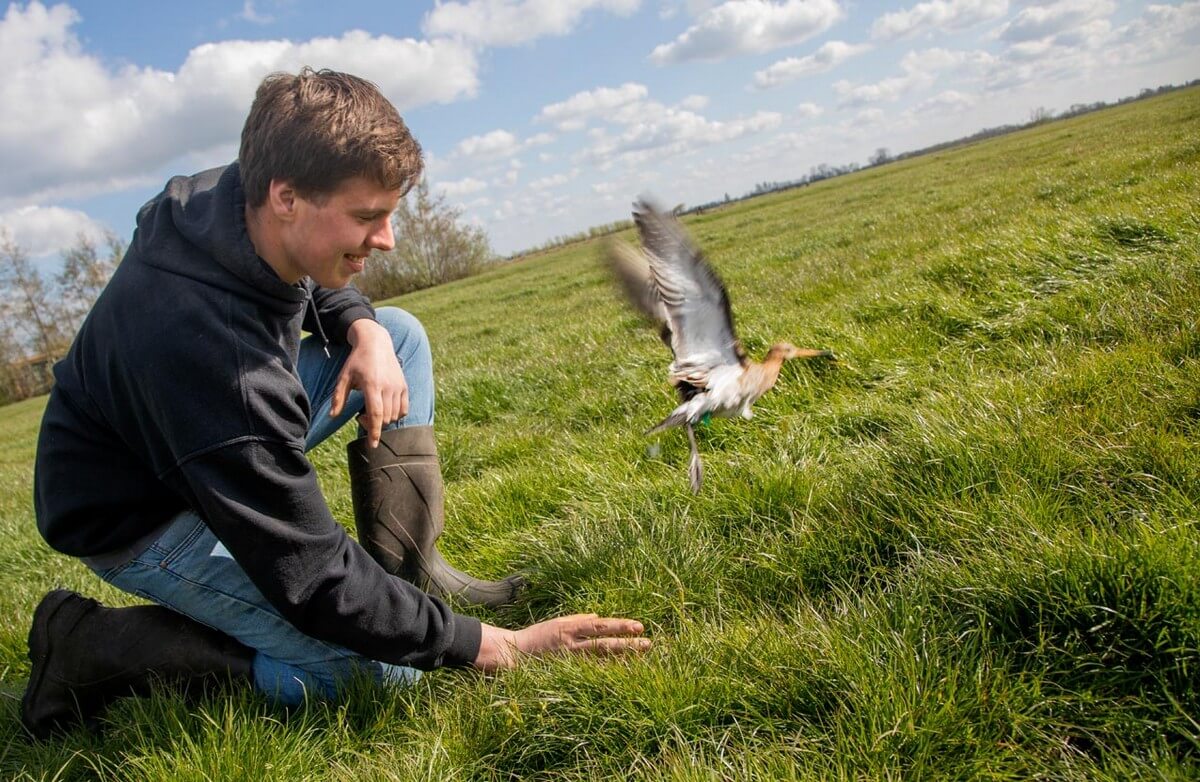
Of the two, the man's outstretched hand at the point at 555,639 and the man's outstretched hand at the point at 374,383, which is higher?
the man's outstretched hand at the point at 374,383

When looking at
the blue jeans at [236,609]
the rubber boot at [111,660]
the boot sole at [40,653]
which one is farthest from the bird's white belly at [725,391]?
the boot sole at [40,653]

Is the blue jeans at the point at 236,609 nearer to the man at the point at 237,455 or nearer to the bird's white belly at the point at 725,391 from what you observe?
the man at the point at 237,455

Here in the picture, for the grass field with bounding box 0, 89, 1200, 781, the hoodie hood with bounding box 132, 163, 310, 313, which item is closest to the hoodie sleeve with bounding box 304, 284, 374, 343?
the hoodie hood with bounding box 132, 163, 310, 313

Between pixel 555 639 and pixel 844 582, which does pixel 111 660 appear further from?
pixel 844 582

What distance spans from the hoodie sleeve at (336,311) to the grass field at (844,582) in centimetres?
117

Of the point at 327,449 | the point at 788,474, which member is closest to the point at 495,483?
the point at 788,474

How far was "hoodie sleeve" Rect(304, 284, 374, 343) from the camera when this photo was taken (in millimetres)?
3146

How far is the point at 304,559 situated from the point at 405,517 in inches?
32.5

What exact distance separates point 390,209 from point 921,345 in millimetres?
3746

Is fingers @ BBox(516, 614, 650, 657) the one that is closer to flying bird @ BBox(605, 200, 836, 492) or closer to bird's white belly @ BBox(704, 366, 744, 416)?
flying bird @ BBox(605, 200, 836, 492)

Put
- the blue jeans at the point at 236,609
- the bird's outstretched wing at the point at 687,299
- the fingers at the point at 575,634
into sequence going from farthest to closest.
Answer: the bird's outstretched wing at the point at 687,299, the blue jeans at the point at 236,609, the fingers at the point at 575,634

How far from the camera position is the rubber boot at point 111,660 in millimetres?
2527

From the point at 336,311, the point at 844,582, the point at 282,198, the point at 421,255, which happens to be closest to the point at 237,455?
the point at 282,198

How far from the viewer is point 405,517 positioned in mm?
2934
